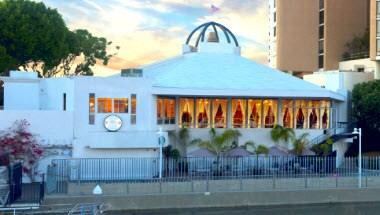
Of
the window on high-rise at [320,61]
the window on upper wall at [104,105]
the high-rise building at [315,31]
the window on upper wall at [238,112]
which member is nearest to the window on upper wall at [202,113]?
the window on upper wall at [238,112]

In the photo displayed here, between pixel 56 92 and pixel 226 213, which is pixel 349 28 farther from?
pixel 226 213

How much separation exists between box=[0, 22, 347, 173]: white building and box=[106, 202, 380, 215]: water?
713 centimetres

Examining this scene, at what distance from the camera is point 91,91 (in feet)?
115

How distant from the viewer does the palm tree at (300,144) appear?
39147 mm

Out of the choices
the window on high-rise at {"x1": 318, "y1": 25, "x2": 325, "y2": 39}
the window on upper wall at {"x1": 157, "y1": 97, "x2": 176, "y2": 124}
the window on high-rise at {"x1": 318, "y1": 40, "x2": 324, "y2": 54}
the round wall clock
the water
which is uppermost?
the window on high-rise at {"x1": 318, "y1": 25, "x2": 325, "y2": 39}

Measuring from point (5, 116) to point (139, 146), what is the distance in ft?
23.5

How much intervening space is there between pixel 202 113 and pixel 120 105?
23.4 feet

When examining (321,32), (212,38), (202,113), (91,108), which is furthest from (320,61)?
(91,108)

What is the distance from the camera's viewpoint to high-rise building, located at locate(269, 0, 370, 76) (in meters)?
78.6

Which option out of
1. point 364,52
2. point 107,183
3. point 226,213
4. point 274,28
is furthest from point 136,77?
point 274,28

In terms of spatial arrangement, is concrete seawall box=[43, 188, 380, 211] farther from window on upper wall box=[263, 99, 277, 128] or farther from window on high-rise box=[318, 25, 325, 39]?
window on high-rise box=[318, 25, 325, 39]

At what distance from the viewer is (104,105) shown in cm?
3544

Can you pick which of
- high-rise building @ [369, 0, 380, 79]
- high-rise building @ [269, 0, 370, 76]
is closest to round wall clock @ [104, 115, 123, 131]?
high-rise building @ [369, 0, 380, 79]

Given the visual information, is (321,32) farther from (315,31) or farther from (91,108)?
(91,108)
